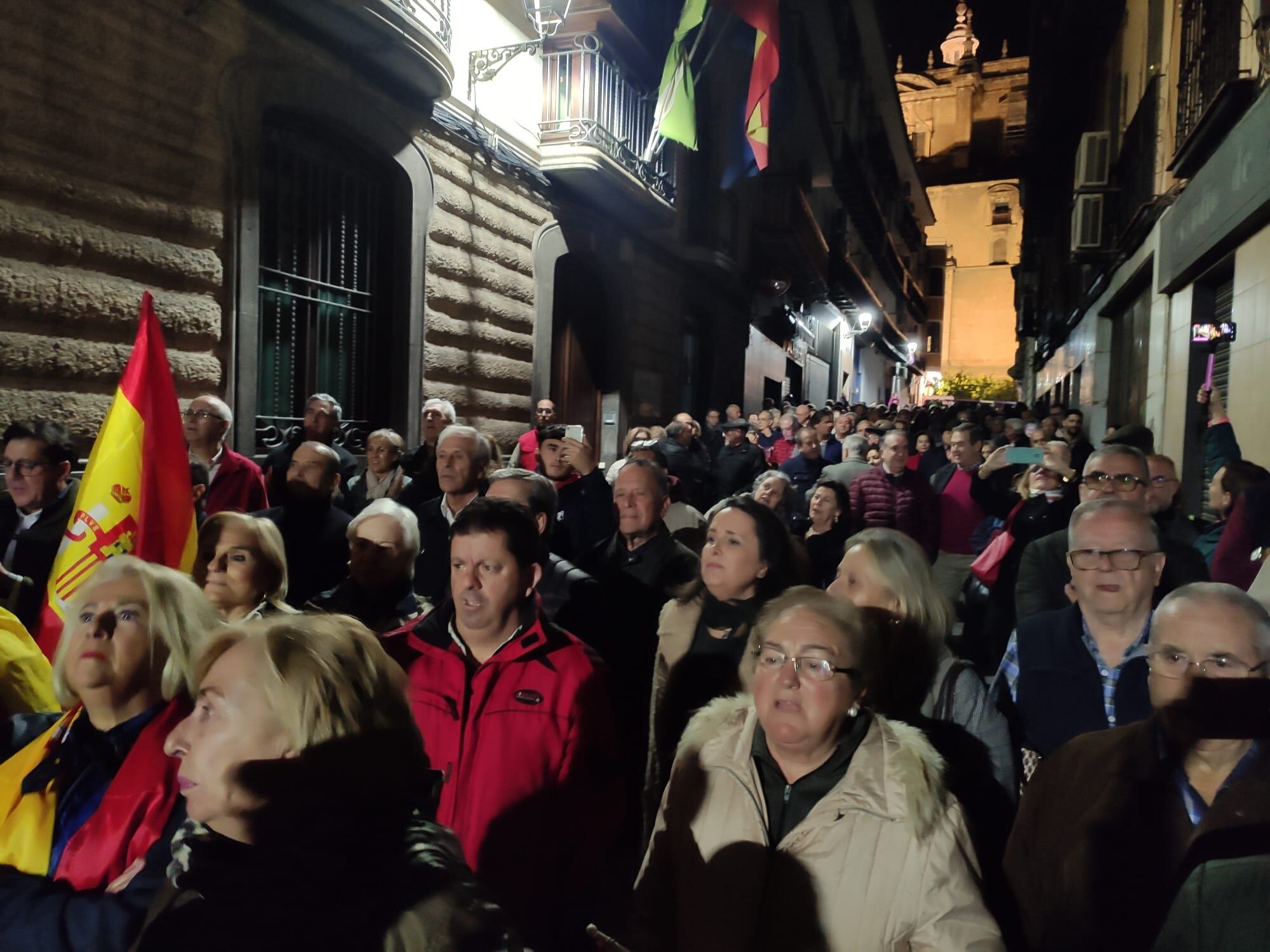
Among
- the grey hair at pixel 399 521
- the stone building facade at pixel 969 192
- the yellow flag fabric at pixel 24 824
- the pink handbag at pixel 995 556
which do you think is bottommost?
the yellow flag fabric at pixel 24 824

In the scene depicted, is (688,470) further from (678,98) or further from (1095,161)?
(1095,161)

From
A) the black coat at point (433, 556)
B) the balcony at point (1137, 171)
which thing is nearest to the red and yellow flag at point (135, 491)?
the black coat at point (433, 556)

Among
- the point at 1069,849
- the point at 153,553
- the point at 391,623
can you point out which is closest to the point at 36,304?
the point at 153,553

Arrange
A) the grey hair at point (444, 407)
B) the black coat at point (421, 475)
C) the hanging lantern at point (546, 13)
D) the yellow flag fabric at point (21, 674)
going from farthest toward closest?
the hanging lantern at point (546, 13) → the grey hair at point (444, 407) → the black coat at point (421, 475) → the yellow flag fabric at point (21, 674)

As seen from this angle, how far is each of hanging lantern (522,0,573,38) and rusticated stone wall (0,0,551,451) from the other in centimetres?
309

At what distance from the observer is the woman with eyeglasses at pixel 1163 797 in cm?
190

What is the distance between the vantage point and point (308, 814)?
1382mm

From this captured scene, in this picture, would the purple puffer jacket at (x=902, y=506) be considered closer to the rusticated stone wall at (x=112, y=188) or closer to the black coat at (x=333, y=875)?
the rusticated stone wall at (x=112, y=188)

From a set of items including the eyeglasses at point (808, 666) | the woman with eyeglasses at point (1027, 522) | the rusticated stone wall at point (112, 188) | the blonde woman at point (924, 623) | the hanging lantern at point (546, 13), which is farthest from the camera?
the hanging lantern at point (546, 13)

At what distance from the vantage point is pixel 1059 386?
2456 centimetres

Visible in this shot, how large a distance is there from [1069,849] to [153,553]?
282 cm

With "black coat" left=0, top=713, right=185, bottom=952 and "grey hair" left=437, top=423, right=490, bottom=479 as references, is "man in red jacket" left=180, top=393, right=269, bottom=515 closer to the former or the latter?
"grey hair" left=437, top=423, right=490, bottom=479

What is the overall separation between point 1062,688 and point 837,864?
3.82 ft

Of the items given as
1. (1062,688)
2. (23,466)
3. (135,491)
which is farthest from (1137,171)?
(23,466)
